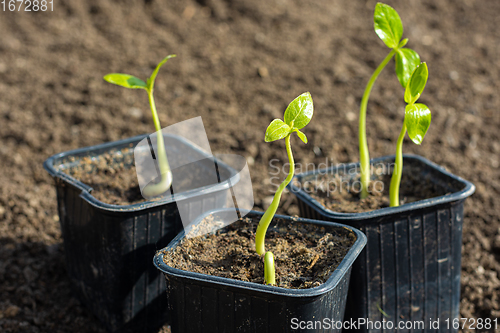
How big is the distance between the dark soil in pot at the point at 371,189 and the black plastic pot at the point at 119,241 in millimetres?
300

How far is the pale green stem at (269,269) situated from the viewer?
1.17 meters

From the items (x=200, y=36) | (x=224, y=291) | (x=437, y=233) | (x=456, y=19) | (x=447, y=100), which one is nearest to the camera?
(x=224, y=291)

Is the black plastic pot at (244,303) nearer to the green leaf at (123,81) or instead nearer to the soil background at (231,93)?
the green leaf at (123,81)

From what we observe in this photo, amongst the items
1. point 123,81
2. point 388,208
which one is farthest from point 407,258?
point 123,81

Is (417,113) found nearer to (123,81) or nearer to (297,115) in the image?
(297,115)

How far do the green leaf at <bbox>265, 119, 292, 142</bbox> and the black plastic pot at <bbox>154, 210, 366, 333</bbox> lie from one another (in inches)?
12.9

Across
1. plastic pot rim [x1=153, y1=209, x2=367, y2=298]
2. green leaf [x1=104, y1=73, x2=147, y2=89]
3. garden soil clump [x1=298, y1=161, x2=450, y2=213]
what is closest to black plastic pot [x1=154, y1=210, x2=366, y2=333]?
plastic pot rim [x1=153, y1=209, x2=367, y2=298]

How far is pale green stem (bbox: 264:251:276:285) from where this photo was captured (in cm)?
117

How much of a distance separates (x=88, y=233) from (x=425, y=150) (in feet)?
6.37

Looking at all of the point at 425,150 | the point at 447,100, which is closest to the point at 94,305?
the point at 425,150

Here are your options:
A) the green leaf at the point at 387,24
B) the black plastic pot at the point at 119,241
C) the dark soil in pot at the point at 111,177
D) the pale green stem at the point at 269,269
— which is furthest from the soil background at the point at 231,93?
the green leaf at the point at 387,24

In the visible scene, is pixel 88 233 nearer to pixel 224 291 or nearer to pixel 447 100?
pixel 224 291

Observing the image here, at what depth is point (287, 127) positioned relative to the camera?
3.79 feet

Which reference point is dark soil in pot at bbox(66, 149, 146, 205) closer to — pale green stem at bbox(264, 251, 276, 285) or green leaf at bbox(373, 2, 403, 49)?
pale green stem at bbox(264, 251, 276, 285)
